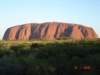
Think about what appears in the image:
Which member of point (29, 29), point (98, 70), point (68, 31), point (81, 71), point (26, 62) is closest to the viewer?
point (81, 71)

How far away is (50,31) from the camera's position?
5143 inches

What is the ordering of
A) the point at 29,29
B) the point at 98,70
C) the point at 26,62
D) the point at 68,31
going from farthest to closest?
the point at 29,29
the point at 68,31
the point at 26,62
the point at 98,70

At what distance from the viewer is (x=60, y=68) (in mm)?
20281

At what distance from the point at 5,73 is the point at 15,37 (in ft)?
396

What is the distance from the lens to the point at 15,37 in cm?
14000

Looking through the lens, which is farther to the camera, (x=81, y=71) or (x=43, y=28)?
(x=43, y=28)

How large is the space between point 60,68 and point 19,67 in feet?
7.53

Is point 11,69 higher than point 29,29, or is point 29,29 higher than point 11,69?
point 11,69

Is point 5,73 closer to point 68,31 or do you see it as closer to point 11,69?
point 11,69

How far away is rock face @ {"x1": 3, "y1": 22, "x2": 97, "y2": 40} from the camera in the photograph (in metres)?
122

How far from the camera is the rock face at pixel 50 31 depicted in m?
122

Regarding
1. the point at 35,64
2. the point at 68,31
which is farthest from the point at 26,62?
the point at 68,31

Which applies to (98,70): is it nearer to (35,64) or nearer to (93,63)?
(93,63)

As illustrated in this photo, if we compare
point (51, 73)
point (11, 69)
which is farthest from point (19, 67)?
point (51, 73)
